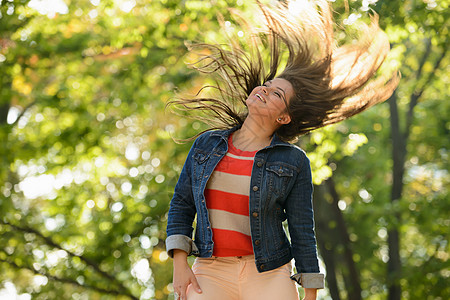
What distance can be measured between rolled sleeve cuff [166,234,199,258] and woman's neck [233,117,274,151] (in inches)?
20.6

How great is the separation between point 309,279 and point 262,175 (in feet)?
1.72

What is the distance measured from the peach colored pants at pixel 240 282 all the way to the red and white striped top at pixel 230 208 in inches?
2.0

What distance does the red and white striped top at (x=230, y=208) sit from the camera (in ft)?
9.04

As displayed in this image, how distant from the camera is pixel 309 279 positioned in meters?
2.77

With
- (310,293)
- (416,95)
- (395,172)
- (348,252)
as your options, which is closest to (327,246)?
(348,252)

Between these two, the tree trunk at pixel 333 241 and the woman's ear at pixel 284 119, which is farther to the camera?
the tree trunk at pixel 333 241

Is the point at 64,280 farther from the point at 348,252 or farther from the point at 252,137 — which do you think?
the point at 252,137

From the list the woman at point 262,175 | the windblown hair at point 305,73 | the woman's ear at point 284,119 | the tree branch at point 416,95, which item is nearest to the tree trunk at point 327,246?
the tree branch at point 416,95

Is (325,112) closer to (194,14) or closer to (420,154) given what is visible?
(194,14)

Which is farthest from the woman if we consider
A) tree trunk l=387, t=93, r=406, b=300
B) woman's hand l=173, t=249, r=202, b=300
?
tree trunk l=387, t=93, r=406, b=300

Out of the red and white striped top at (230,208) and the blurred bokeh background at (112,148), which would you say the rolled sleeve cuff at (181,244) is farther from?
the blurred bokeh background at (112,148)

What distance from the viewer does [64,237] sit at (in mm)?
10055

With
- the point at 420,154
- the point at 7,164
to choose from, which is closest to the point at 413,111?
the point at 420,154

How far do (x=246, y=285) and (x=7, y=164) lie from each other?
308 inches
